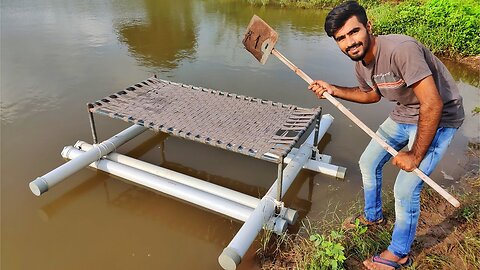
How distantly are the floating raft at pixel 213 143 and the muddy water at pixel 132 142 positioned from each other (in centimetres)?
23

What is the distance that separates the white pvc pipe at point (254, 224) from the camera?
278 centimetres

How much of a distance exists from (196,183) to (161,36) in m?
6.36

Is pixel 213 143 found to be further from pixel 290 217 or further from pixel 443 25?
pixel 443 25

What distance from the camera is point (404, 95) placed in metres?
2.36

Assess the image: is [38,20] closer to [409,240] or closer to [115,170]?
[115,170]

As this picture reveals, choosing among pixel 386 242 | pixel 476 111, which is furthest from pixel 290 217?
pixel 476 111

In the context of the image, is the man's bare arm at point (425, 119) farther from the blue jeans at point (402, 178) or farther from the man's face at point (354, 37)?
the man's face at point (354, 37)

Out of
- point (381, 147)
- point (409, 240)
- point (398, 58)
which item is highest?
point (398, 58)

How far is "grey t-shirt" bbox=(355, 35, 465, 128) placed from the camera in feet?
6.80

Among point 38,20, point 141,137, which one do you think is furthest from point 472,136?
point 38,20

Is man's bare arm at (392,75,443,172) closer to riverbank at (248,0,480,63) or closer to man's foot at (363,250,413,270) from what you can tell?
man's foot at (363,250,413,270)

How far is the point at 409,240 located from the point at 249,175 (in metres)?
2.07

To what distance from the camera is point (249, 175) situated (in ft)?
14.3

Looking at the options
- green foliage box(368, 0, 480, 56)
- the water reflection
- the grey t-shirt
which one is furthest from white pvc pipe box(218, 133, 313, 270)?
green foliage box(368, 0, 480, 56)
